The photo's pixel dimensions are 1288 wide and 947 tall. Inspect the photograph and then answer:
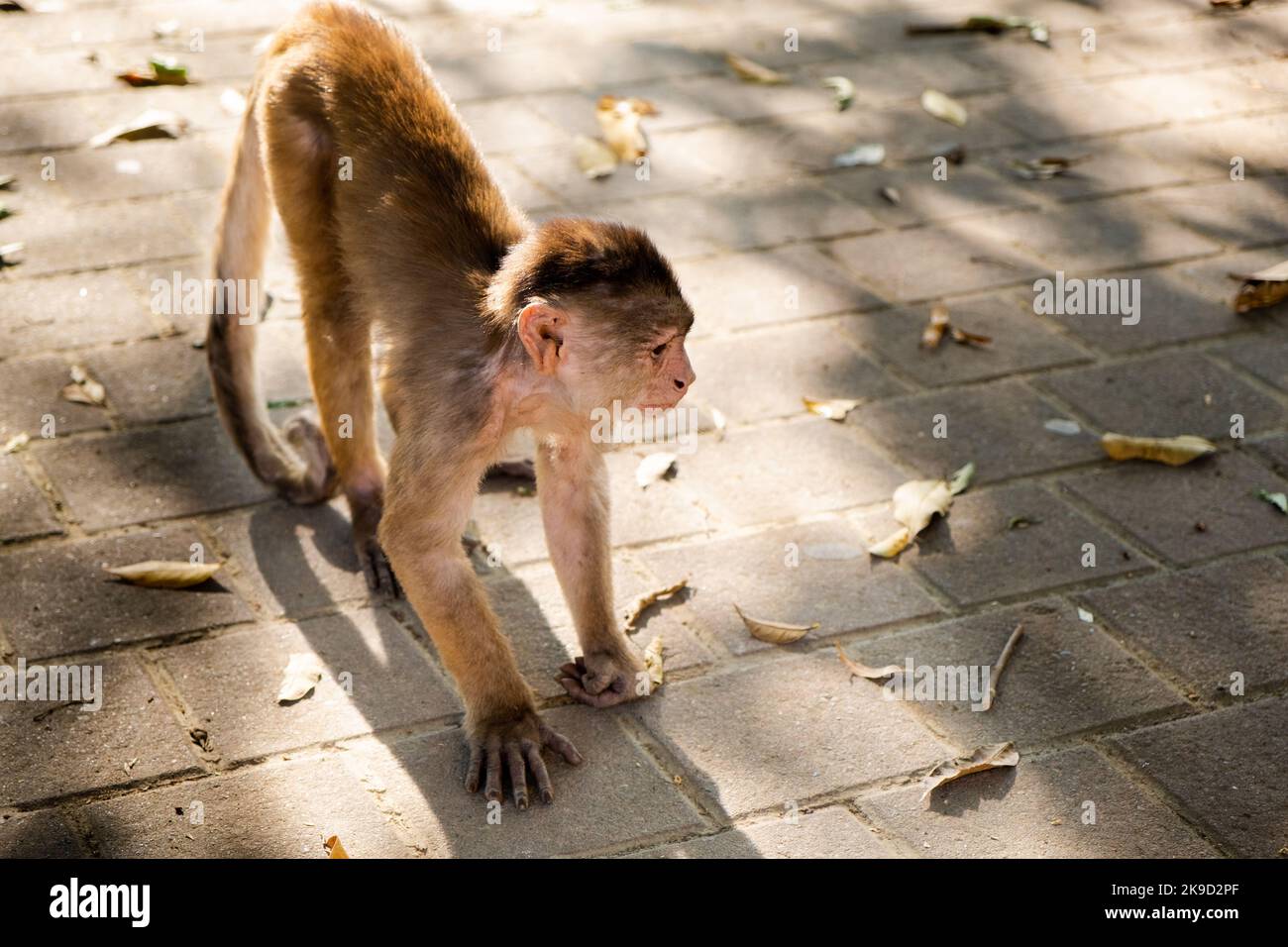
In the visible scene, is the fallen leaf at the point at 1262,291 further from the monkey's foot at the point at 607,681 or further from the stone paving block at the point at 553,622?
the monkey's foot at the point at 607,681

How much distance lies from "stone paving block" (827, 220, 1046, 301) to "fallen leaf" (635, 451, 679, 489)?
1481mm

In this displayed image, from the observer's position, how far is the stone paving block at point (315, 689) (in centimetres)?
400

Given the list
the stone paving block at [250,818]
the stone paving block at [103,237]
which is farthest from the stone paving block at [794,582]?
the stone paving block at [103,237]

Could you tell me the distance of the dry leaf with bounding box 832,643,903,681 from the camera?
4.24 metres

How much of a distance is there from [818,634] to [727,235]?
8.54ft

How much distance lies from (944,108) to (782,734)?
4.52 metres

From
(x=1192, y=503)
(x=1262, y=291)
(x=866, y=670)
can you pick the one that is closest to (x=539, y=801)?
(x=866, y=670)

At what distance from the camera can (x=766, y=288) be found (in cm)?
619

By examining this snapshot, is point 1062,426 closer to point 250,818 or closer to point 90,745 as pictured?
point 250,818

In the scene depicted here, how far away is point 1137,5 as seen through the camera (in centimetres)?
902

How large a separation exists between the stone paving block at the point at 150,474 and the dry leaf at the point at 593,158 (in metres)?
2.43

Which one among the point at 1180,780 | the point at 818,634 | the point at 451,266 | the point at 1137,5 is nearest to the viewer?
the point at 1180,780
